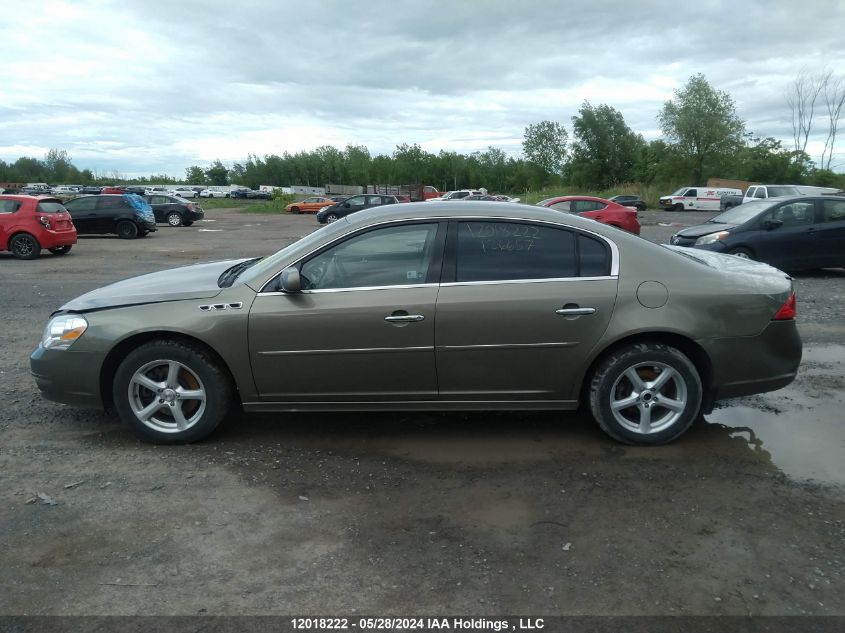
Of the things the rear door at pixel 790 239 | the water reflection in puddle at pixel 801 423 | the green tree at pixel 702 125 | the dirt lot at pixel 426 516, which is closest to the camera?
the dirt lot at pixel 426 516

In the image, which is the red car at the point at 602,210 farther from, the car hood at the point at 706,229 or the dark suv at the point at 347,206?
the dark suv at the point at 347,206

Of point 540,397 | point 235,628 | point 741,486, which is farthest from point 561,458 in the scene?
point 235,628

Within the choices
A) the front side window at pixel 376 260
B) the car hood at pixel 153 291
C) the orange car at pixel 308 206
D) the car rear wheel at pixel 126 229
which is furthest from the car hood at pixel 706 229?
the orange car at pixel 308 206

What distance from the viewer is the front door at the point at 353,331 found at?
167 inches

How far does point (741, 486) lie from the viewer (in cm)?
385

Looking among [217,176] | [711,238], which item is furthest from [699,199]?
[217,176]

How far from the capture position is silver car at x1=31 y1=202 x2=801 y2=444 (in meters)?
4.24

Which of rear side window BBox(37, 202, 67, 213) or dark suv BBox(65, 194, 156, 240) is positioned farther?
dark suv BBox(65, 194, 156, 240)

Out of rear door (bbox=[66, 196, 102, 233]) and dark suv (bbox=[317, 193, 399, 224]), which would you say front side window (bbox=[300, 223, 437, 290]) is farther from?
dark suv (bbox=[317, 193, 399, 224])

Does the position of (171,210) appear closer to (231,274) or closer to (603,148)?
(231,274)

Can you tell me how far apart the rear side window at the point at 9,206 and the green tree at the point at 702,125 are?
63.9m

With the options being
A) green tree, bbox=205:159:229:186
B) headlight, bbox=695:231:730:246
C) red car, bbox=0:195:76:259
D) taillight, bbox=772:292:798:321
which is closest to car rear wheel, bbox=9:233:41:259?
red car, bbox=0:195:76:259

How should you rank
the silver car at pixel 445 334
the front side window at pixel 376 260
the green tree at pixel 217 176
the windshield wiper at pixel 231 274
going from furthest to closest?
the green tree at pixel 217 176 < the windshield wiper at pixel 231 274 < the front side window at pixel 376 260 < the silver car at pixel 445 334

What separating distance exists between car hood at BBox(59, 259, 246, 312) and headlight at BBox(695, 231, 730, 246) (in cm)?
964
